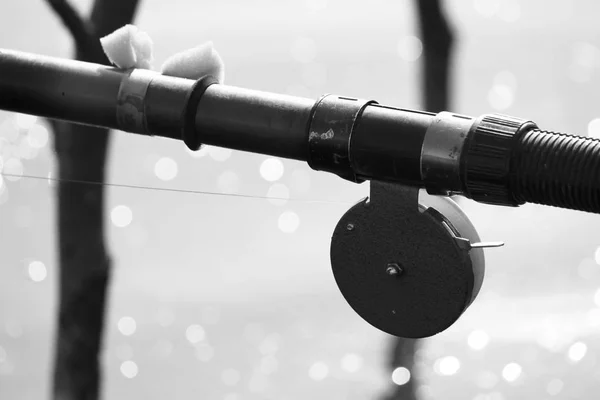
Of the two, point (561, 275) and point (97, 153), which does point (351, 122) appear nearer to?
point (561, 275)

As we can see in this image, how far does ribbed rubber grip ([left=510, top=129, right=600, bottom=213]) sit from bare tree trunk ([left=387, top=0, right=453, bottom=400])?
49 centimetres

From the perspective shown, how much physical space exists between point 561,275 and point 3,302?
70cm

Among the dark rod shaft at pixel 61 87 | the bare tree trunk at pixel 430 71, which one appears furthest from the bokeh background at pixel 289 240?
the dark rod shaft at pixel 61 87

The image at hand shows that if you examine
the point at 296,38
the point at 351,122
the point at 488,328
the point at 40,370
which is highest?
the point at 296,38

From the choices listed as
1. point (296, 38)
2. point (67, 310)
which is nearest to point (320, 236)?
point (296, 38)

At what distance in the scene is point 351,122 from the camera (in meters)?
0.45

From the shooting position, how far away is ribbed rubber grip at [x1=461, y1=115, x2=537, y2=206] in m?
0.42

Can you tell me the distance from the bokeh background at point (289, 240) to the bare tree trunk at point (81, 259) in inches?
0.6

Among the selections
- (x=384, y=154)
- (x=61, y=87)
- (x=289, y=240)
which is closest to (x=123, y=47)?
(x=61, y=87)

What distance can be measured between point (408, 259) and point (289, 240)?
1.49ft

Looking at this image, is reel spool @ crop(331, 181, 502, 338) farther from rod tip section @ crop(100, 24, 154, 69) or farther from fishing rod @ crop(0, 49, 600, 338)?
rod tip section @ crop(100, 24, 154, 69)

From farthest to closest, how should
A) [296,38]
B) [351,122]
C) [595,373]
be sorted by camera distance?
[296,38] → [595,373] → [351,122]

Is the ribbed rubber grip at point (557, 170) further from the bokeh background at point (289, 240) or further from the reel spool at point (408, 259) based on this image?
the bokeh background at point (289, 240)

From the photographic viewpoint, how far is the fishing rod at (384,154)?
1.36ft
